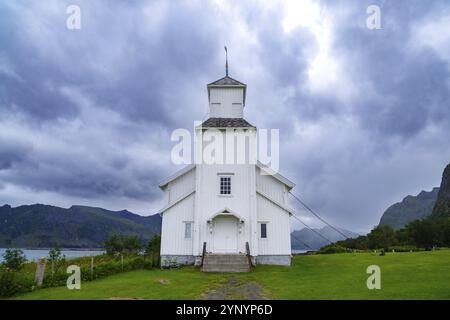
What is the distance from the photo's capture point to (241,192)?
2762 centimetres

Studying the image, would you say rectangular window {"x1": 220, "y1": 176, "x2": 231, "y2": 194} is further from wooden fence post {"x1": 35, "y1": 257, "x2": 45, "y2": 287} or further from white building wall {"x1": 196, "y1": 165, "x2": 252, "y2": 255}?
wooden fence post {"x1": 35, "y1": 257, "x2": 45, "y2": 287}

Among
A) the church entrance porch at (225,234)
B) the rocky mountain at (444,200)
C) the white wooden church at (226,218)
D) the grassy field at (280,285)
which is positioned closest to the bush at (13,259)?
the grassy field at (280,285)

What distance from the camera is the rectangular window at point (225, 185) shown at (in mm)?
27766

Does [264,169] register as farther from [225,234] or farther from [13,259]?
[13,259]

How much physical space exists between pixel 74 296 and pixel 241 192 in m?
14.9

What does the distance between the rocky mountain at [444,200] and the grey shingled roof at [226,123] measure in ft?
378

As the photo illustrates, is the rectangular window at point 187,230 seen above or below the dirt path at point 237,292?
above

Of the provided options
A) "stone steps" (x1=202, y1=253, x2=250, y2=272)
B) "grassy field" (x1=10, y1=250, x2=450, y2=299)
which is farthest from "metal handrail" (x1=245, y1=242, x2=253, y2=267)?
"grassy field" (x1=10, y1=250, x2=450, y2=299)

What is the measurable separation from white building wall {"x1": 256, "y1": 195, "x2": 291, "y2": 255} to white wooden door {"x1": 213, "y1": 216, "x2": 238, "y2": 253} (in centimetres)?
204

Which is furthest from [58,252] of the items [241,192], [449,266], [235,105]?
[449,266]

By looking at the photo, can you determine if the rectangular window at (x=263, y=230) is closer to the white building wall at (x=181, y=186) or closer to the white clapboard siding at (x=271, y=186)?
the white clapboard siding at (x=271, y=186)

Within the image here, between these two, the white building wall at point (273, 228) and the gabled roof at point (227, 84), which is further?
the gabled roof at point (227, 84)

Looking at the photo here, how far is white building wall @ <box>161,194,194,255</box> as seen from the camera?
27406 mm
